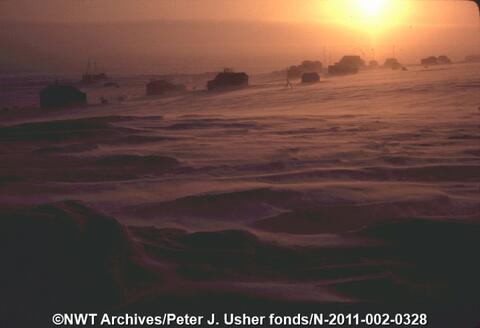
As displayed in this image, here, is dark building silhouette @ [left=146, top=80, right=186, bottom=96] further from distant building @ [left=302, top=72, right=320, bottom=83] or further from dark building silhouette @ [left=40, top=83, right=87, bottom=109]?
distant building @ [left=302, top=72, right=320, bottom=83]

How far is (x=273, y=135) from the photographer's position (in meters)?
9.75

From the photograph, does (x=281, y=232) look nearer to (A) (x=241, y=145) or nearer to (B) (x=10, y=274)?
(B) (x=10, y=274)

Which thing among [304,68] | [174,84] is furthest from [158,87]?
[304,68]

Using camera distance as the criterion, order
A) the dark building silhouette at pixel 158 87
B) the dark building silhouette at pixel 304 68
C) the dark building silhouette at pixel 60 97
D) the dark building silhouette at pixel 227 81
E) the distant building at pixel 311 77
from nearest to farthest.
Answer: the dark building silhouette at pixel 60 97 → the dark building silhouette at pixel 227 81 → the distant building at pixel 311 77 → the dark building silhouette at pixel 158 87 → the dark building silhouette at pixel 304 68

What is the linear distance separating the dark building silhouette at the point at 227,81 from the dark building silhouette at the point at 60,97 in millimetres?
7497

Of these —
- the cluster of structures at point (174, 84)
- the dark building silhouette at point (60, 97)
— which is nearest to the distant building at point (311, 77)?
the cluster of structures at point (174, 84)

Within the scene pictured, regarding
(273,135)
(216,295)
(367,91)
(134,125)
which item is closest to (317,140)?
(273,135)

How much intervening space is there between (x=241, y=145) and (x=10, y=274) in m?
5.78

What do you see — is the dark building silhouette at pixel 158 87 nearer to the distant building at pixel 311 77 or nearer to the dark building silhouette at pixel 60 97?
the dark building silhouette at pixel 60 97

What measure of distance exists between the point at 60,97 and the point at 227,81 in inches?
366

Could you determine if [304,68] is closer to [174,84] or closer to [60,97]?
[174,84]

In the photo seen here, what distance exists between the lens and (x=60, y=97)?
65.8ft

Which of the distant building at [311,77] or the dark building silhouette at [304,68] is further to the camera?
the dark building silhouette at [304,68]

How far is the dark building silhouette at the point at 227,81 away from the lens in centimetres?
2645
